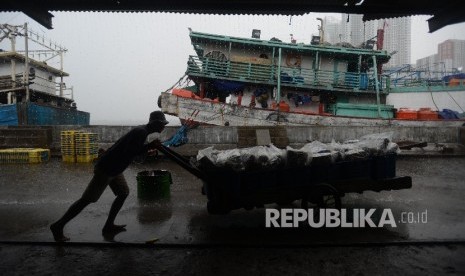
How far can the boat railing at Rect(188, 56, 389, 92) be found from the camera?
20828mm

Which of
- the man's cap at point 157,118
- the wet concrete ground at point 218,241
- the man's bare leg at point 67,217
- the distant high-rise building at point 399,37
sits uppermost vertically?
the distant high-rise building at point 399,37

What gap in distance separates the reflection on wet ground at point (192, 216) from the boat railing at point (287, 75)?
43.4 ft

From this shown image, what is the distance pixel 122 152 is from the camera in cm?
427

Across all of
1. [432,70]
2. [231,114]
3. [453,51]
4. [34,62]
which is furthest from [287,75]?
[453,51]

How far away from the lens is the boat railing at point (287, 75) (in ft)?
68.3

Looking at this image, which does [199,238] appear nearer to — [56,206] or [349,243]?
[349,243]

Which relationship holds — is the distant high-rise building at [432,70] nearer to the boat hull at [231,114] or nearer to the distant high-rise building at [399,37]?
the boat hull at [231,114]

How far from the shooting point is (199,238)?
173 inches

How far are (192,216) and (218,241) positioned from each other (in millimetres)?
1332

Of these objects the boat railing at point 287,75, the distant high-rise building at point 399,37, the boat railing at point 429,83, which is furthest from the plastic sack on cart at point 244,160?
the distant high-rise building at point 399,37

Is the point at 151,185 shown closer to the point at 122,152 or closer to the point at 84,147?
the point at 122,152

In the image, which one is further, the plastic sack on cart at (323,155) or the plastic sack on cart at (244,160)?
the plastic sack on cart at (323,155)

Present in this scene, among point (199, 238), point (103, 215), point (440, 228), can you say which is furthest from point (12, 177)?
point (440, 228)

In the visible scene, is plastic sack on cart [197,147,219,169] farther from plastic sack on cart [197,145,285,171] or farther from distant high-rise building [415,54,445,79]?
distant high-rise building [415,54,445,79]
